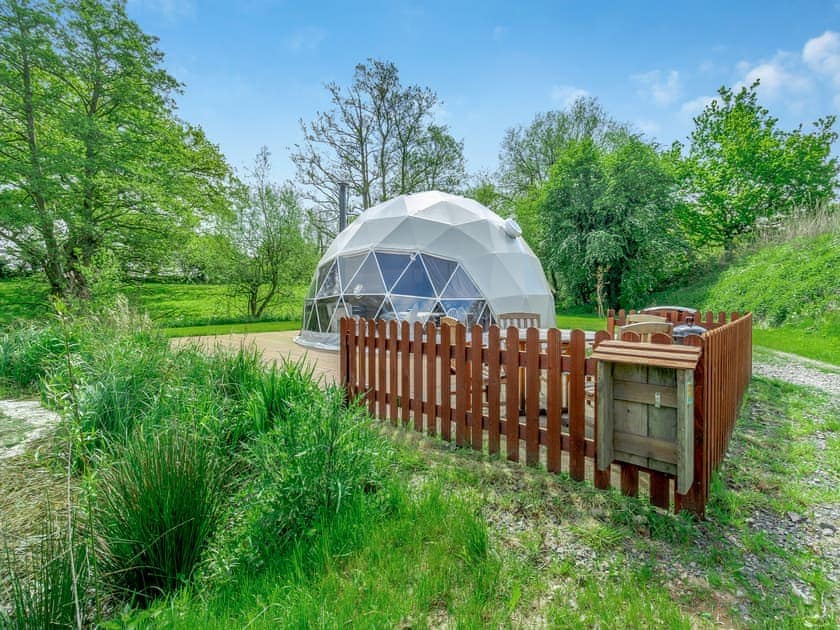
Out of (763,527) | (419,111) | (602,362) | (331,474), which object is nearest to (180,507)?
(331,474)

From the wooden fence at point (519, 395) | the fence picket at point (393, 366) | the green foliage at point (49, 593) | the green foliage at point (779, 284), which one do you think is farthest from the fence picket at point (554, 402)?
the green foliage at point (779, 284)

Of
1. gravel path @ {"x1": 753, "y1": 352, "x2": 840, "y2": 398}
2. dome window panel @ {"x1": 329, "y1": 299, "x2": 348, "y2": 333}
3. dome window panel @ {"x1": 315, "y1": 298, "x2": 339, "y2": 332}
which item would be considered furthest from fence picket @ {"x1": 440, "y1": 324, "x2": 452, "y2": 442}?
dome window panel @ {"x1": 315, "y1": 298, "x2": 339, "y2": 332}

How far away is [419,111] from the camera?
21.8 m

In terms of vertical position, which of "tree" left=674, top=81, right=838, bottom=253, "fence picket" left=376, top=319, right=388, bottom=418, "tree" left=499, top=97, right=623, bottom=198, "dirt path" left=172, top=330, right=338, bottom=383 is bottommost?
"dirt path" left=172, top=330, right=338, bottom=383

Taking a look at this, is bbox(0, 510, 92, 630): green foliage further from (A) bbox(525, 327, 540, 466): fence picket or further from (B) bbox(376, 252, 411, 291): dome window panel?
(B) bbox(376, 252, 411, 291): dome window panel

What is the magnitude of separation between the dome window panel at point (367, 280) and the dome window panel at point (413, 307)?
19.7 inches

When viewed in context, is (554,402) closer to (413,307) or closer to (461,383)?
(461,383)

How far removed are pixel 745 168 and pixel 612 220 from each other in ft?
27.1

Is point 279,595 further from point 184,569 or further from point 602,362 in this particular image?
point 602,362

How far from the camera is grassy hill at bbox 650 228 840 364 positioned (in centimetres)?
1019

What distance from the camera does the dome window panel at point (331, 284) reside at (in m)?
10.1

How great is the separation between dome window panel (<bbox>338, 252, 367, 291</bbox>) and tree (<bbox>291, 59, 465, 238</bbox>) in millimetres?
12620

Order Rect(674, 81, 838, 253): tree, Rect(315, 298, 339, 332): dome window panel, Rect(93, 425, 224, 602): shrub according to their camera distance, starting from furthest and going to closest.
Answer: Rect(674, 81, 838, 253): tree < Rect(315, 298, 339, 332): dome window panel < Rect(93, 425, 224, 602): shrub

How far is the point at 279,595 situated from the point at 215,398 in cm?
228
